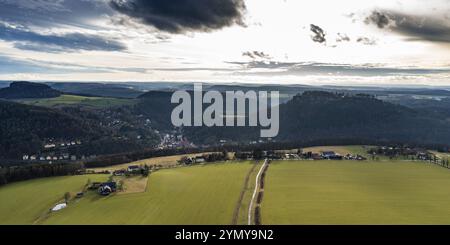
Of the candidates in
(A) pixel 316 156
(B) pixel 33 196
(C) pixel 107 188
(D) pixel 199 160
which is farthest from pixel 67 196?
(A) pixel 316 156

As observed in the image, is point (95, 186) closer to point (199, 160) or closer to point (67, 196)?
point (67, 196)

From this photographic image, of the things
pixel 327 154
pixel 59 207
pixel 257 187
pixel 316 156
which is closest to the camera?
pixel 59 207

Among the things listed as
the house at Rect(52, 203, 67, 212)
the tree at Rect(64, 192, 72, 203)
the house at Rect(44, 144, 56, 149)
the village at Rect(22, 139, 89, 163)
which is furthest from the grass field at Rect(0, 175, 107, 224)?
the house at Rect(44, 144, 56, 149)

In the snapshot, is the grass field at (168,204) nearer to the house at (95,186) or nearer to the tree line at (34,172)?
the house at (95,186)

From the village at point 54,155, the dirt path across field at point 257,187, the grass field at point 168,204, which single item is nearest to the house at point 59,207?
the grass field at point 168,204

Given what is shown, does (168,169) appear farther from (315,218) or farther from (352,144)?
(352,144)
